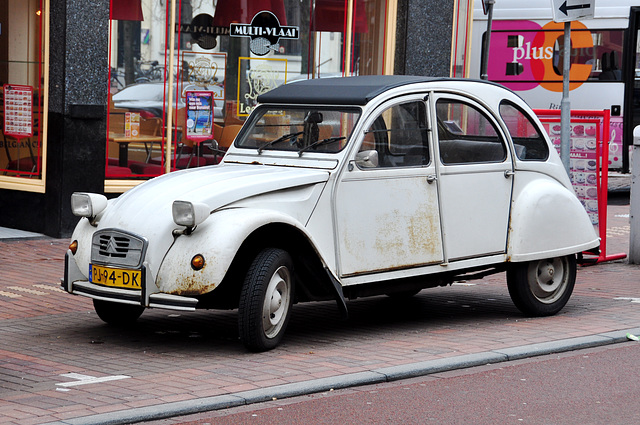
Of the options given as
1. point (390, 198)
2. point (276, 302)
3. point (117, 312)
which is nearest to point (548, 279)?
point (390, 198)

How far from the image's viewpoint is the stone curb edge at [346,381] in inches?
204

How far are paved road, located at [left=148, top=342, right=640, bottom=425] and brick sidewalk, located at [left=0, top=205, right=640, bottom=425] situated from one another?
1.06ft

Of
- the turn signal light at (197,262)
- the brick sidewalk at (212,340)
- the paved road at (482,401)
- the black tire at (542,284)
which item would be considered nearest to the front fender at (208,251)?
the turn signal light at (197,262)

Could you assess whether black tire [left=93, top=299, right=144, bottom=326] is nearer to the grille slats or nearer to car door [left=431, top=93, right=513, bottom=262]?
the grille slats

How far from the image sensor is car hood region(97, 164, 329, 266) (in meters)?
6.62

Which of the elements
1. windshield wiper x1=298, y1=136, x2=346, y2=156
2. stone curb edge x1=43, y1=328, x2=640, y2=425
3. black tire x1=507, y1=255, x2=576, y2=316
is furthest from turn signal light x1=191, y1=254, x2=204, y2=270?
black tire x1=507, y1=255, x2=576, y2=316

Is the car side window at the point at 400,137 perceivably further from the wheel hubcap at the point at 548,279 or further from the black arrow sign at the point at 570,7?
the black arrow sign at the point at 570,7

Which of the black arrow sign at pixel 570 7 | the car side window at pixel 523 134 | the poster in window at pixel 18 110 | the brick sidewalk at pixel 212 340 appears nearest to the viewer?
the brick sidewalk at pixel 212 340

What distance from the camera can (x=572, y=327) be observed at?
7.93m

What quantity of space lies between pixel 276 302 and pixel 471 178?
2.01 meters

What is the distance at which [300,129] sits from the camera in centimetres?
763

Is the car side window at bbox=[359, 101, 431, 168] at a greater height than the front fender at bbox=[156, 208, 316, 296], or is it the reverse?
the car side window at bbox=[359, 101, 431, 168]

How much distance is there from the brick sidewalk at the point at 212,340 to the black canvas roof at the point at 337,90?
5.57ft

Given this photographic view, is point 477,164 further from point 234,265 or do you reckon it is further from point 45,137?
point 45,137
